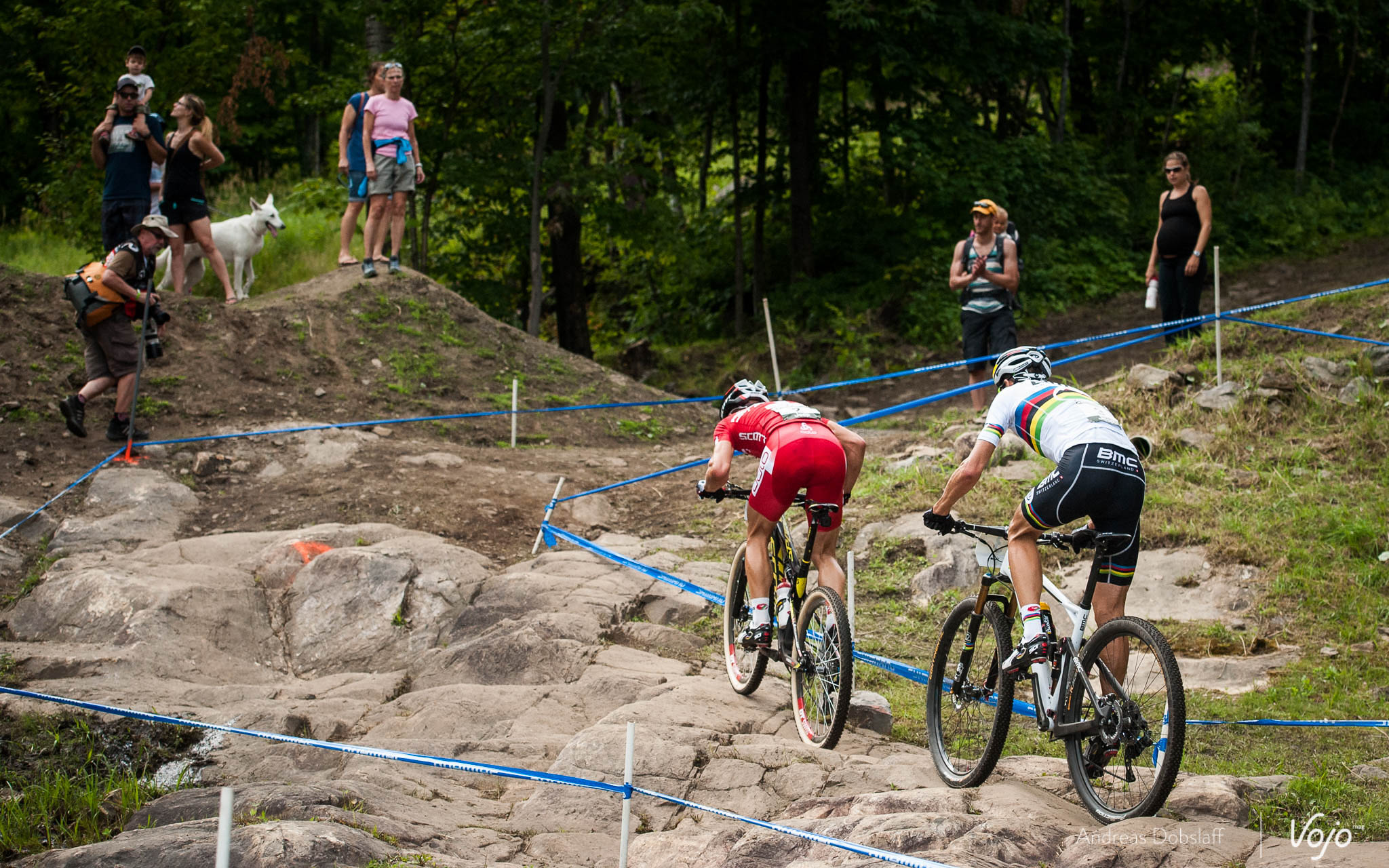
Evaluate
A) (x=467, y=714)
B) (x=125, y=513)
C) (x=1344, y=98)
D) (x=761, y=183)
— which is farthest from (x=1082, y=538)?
(x=1344, y=98)

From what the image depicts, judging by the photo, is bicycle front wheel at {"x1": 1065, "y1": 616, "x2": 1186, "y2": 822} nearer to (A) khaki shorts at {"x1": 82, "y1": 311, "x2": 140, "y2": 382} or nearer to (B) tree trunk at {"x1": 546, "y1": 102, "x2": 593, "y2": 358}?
(A) khaki shorts at {"x1": 82, "y1": 311, "x2": 140, "y2": 382}

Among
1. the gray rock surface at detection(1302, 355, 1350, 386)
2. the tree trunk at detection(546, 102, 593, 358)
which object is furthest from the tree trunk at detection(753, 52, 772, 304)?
the gray rock surface at detection(1302, 355, 1350, 386)

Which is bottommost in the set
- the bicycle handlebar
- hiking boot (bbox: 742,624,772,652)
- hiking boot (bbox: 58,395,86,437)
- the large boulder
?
the large boulder

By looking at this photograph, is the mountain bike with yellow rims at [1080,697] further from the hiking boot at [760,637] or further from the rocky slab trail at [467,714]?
the hiking boot at [760,637]

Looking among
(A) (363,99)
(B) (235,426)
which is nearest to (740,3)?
(A) (363,99)

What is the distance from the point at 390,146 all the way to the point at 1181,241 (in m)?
8.34

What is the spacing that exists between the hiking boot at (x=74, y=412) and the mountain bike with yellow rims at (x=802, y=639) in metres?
7.01

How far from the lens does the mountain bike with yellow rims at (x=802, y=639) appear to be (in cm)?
541

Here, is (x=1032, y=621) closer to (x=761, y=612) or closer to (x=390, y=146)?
(x=761, y=612)

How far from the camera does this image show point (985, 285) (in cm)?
1069

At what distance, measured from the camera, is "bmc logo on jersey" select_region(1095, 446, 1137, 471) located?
485 cm

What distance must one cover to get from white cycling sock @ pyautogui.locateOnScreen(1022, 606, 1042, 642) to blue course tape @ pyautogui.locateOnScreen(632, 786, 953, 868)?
3.97 ft

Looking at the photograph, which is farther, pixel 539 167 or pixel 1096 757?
pixel 539 167

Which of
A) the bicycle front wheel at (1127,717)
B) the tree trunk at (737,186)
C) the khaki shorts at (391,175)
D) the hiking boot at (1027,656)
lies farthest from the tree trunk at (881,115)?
the bicycle front wheel at (1127,717)
